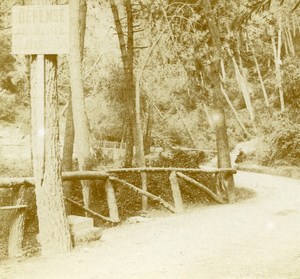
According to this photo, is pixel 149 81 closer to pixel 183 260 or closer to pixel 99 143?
pixel 99 143

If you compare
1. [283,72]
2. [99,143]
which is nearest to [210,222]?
[283,72]

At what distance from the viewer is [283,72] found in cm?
2627

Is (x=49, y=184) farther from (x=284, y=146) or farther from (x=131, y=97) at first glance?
(x=284, y=146)

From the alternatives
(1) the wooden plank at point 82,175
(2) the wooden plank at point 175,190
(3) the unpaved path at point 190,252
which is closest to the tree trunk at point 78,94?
(2) the wooden plank at point 175,190

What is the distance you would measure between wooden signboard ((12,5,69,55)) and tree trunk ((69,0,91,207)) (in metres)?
4.47

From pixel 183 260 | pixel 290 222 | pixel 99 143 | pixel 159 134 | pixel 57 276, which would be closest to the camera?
pixel 57 276

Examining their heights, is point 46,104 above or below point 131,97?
below

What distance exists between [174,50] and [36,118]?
688 centimetres

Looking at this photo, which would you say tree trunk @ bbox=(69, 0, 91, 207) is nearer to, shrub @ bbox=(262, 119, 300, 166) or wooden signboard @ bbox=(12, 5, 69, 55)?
wooden signboard @ bbox=(12, 5, 69, 55)

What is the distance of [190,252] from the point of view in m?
6.46

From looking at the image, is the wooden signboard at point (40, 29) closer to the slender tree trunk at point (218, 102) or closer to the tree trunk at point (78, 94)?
the tree trunk at point (78, 94)

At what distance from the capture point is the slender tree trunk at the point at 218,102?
1250 centimetres

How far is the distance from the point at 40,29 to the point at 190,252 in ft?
12.2

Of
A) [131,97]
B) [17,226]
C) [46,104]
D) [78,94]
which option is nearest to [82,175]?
[17,226]
